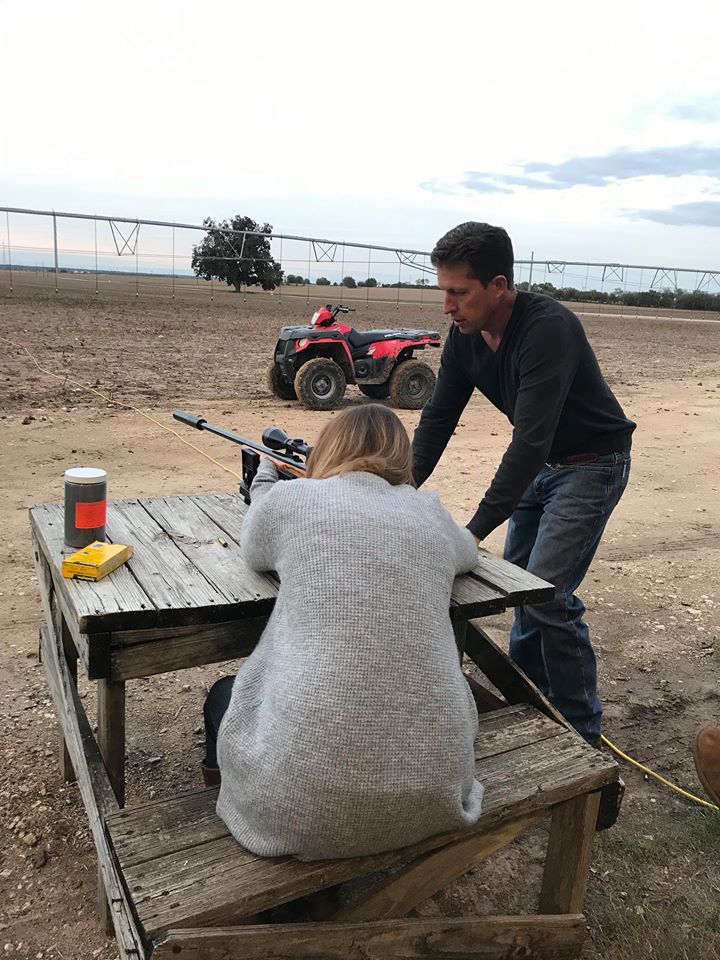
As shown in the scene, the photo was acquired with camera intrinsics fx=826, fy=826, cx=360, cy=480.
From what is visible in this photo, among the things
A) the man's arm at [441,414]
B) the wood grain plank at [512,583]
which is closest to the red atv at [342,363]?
the man's arm at [441,414]

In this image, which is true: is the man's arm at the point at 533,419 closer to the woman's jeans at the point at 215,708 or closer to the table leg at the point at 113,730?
the woman's jeans at the point at 215,708

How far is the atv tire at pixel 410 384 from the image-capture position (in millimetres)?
10516

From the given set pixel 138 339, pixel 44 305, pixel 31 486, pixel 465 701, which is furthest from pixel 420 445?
pixel 44 305

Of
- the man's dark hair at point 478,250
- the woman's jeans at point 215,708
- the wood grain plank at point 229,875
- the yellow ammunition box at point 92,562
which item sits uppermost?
the man's dark hair at point 478,250

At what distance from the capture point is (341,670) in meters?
1.66

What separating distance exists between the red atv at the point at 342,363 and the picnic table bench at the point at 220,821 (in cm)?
736

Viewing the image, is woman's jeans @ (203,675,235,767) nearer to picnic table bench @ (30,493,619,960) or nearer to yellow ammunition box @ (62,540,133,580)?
picnic table bench @ (30,493,619,960)

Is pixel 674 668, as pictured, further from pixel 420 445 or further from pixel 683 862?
pixel 420 445

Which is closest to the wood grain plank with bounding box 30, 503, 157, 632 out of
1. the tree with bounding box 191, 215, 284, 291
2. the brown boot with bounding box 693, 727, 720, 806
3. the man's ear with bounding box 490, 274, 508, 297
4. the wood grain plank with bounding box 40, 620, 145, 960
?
the wood grain plank with bounding box 40, 620, 145, 960

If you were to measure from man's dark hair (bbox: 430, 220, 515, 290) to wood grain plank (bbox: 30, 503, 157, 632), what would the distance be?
4.69 feet

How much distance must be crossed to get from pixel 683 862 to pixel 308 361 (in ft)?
26.3

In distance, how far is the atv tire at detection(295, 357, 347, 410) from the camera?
32.4 feet

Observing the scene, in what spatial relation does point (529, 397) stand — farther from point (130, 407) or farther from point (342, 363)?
point (342, 363)

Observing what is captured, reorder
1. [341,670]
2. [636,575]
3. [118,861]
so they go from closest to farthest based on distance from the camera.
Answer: [341,670] < [118,861] < [636,575]
